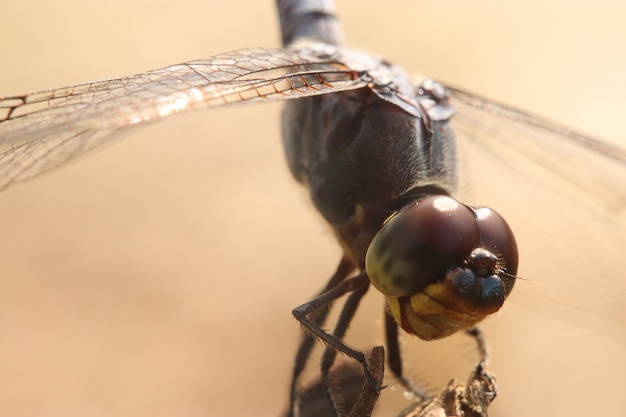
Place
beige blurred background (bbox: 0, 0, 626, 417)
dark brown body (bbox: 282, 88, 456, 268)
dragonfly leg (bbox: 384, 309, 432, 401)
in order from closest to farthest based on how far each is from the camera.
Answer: dark brown body (bbox: 282, 88, 456, 268) → dragonfly leg (bbox: 384, 309, 432, 401) → beige blurred background (bbox: 0, 0, 626, 417)

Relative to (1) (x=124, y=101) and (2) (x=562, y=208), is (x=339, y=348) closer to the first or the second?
(1) (x=124, y=101)

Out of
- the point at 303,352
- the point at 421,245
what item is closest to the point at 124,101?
the point at 421,245

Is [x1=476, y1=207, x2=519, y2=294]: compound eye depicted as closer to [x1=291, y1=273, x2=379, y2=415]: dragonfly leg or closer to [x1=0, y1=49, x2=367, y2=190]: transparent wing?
[x1=291, y1=273, x2=379, y2=415]: dragonfly leg

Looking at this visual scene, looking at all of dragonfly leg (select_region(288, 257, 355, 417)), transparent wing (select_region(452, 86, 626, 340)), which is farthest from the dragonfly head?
transparent wing (select_region(452, 86, 626, 340))

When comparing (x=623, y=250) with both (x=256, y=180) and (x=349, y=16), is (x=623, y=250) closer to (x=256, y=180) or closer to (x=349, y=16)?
(x=256, y=180)

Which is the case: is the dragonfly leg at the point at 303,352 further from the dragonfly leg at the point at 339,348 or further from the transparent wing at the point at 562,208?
the transparent wing at the point at 562,208

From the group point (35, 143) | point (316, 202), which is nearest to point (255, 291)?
point (316, 202)

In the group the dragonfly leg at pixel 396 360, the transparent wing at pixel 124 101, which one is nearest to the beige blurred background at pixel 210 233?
the dragonfly leg at pixel 396 360
